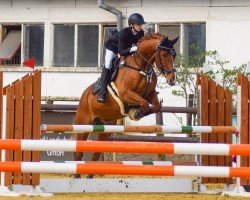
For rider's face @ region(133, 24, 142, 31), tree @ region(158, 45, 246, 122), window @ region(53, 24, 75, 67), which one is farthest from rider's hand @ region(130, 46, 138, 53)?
window @ region(53, 24, 75, 67)

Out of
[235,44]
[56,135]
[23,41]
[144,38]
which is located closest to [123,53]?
[144,38]

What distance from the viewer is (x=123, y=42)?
11.6 metres

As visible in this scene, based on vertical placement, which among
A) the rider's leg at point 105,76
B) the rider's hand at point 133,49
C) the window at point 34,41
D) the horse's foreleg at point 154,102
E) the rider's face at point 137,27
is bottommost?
the horse's foreleg at point 154,102

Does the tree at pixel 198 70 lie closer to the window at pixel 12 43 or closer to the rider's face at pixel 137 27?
the window at pixel 12 43

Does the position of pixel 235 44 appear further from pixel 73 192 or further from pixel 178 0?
pixel 73 192

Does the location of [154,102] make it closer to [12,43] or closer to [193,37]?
[193,37]

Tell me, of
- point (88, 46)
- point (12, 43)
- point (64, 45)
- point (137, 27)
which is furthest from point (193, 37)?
point (137, 27)

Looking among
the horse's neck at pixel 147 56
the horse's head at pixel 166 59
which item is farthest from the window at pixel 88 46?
the horse's head at pixel 166 59

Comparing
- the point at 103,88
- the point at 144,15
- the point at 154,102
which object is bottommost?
the point at 154,102

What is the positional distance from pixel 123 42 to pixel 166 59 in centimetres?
79

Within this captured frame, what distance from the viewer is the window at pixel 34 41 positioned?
2309 centimetres

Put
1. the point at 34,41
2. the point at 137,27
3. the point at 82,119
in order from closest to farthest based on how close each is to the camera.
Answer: the point at 137,27 < the point at 82,119 < the point at 34,41

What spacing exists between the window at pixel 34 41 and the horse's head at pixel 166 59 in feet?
39.9

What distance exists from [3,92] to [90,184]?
160 cm
